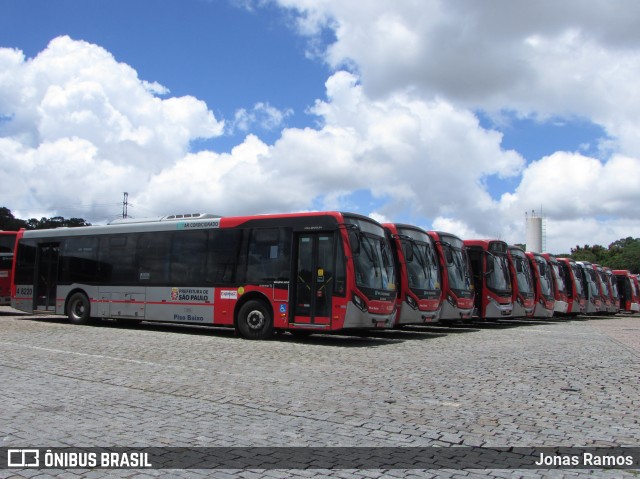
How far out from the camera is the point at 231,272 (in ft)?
51.3

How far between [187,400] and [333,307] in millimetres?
6811

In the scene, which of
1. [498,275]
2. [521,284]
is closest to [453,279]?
[498,275]

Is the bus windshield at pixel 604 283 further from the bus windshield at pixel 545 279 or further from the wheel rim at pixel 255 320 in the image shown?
A: the wheel rim at pixel 255 320

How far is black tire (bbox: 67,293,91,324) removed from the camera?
18.9m

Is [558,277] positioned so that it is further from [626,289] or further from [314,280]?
[314,280]

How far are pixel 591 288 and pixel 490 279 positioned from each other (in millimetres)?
16395

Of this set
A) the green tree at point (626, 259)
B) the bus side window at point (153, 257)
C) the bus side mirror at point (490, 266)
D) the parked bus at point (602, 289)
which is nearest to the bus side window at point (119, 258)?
the bus side window at point (153, 257)

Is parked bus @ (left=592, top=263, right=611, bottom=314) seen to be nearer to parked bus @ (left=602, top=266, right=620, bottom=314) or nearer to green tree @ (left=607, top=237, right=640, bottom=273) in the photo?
parked bus @ (left=602, top=266, right=620, bottom=314)

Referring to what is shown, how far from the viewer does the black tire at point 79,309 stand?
745 inches

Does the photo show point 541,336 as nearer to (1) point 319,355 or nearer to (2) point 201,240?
(1) point 319,355

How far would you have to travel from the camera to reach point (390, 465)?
4852 mm

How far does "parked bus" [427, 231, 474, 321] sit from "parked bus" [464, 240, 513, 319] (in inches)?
85.6

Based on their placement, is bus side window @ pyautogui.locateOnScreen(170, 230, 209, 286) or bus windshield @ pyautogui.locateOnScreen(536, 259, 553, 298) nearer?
bus side window @ pyautogui.locateOnScreen(170, 230, 209, 286)
